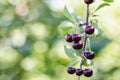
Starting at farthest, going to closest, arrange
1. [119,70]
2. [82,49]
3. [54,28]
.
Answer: [54,28] < [119,70] < [82,49]

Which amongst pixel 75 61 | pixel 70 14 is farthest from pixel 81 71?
pixel 70 14

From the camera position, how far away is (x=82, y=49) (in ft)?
3.37

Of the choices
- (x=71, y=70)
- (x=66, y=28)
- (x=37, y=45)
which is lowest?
(x=37, y=45)

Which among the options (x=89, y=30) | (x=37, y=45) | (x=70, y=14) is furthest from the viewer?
(x=37, y=45)

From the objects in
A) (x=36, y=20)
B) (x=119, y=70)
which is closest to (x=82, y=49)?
(x=119, y=70)

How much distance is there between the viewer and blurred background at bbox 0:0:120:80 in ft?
12.0

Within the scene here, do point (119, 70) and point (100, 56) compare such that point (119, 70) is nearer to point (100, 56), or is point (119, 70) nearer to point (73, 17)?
point (100, 56)

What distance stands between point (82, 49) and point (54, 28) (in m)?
2.72

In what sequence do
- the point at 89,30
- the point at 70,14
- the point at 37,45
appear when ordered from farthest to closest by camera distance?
the point at 37,45 → the point at 70,14 → the point at 89,30

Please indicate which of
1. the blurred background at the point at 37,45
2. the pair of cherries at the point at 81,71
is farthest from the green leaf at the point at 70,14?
the blurred background at the point at 37,45

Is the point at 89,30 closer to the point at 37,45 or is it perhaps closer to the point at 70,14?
the point at 70,14

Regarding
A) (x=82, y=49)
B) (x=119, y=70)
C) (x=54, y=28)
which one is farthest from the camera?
(x=54, y=28)

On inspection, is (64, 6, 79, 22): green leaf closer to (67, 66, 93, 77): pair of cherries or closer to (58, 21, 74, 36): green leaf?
(58, 21, 74, 36): green leaf

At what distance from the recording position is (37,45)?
3.71 m
